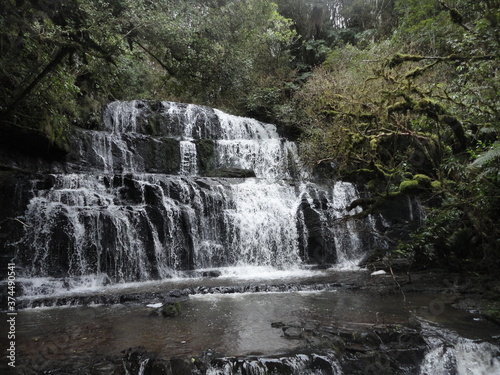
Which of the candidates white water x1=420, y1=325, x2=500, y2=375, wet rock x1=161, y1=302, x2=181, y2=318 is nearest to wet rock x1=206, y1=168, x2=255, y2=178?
wet rock x1=161, y1=302, x2=181, y2=318

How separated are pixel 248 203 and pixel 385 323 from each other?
7.25m

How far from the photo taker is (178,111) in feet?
57.5

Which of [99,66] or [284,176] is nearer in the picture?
[99,66]

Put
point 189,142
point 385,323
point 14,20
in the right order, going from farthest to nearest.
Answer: point 189,142 < point 385,323 < point 14,20

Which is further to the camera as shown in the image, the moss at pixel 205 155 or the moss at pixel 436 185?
the moss at pixel 205 155

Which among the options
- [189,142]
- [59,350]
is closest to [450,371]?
[59,350]

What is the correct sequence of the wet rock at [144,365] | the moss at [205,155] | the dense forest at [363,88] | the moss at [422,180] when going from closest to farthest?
the wet rock at [144,365] < the dense forest at [363,88] < the moss at [422,180] < the moss at [205,155]

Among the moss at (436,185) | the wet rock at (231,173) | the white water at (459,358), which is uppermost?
the wet rock at (231,173)

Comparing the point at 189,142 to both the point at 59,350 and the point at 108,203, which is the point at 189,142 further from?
the point at 59,350

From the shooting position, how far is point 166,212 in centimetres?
1113

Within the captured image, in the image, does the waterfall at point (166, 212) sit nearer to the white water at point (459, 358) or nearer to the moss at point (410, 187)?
the moss at point (410, 187)

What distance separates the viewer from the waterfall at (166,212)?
31.8ft

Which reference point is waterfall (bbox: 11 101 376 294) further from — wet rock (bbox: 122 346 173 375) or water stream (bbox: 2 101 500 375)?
wet rock (bbox: 122 346 173 375)

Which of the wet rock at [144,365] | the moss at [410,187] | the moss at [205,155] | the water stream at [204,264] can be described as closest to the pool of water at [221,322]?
the water stream at [204,264]
